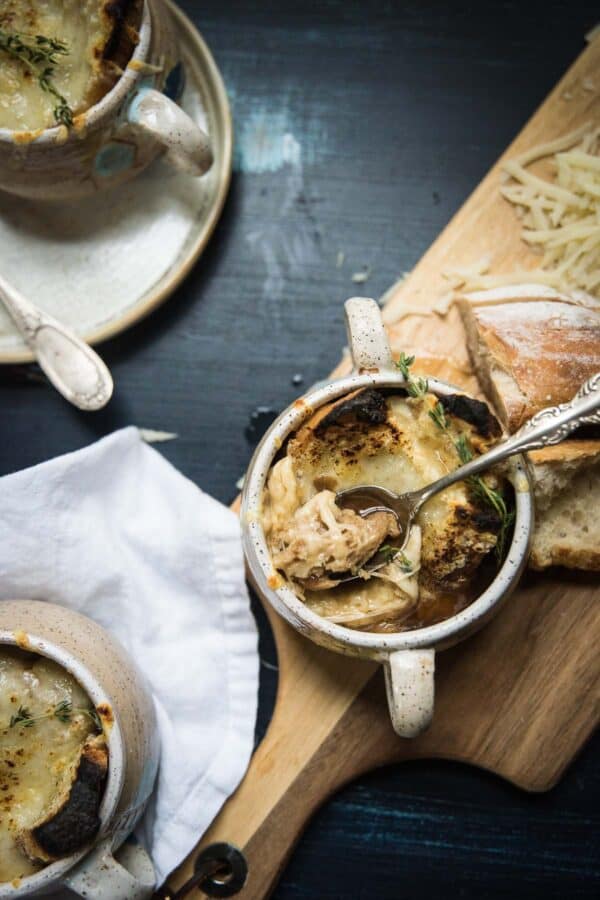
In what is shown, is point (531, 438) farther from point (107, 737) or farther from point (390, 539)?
point (107, 737)

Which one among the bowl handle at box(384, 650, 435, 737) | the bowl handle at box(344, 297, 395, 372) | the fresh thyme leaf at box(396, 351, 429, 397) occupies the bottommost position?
the bowl handle at box(384, 650, 435, 737)

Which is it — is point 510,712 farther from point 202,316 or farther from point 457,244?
point 202,316

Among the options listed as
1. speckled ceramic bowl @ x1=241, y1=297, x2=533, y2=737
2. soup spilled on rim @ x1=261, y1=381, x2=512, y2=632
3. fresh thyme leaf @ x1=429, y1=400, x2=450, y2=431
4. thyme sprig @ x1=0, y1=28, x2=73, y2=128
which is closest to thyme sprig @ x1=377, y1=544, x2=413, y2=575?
soup spilled on rim @ x1=261, y1=381, x2=512, y2=632

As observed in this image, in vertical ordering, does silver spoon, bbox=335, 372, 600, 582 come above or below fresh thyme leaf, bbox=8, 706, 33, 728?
above

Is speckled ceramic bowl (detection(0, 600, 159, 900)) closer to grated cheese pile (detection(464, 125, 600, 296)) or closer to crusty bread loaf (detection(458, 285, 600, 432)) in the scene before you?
crusty bread loaf (detection(458, 285, 600, 432))

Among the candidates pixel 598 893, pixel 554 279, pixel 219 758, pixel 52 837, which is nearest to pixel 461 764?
pixel 598 893
